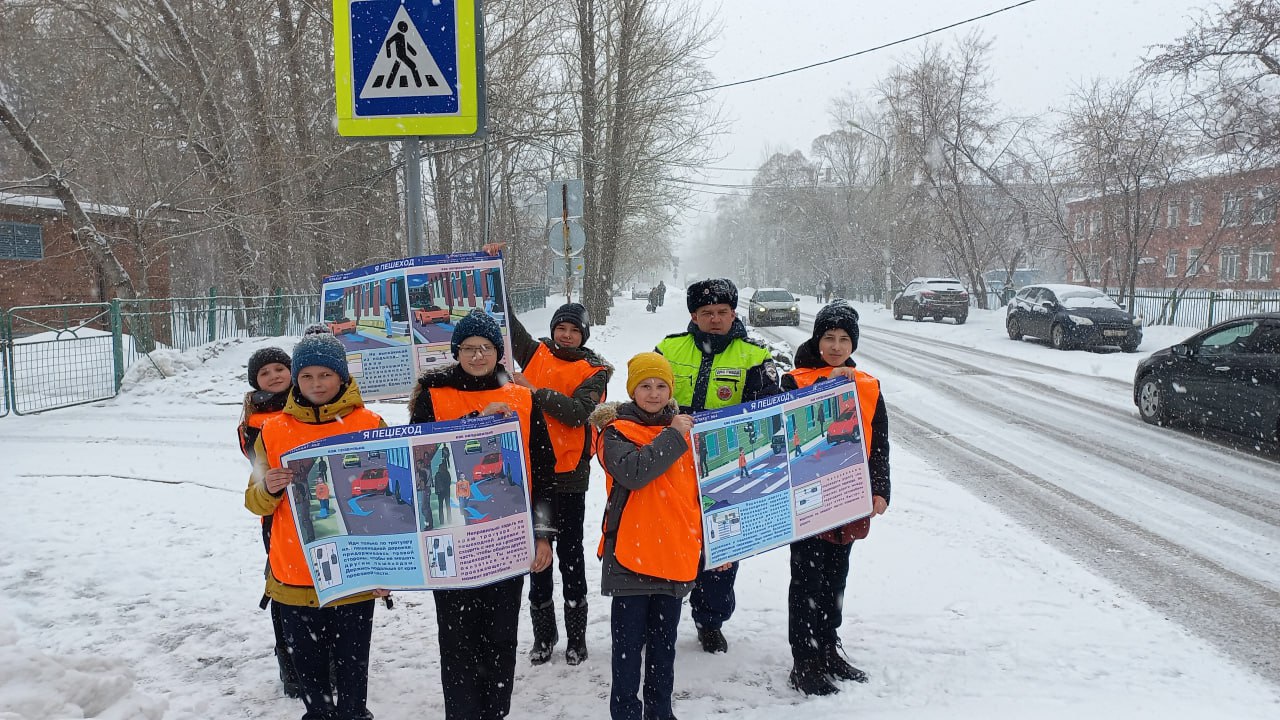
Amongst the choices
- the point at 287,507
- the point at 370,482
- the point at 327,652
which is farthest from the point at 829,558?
the point at 287,507

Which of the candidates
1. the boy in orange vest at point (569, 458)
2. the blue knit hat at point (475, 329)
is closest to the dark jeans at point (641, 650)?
the boy in orange vest at point (569, 458)

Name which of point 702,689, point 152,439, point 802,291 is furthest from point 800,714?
point 802,291

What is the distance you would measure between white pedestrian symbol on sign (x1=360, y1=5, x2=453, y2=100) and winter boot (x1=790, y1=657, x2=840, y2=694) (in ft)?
9.98

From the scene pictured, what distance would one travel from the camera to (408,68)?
3582 mm

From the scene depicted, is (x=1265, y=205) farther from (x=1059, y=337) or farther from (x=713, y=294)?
(x=713, y=294)

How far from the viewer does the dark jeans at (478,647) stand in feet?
9.99

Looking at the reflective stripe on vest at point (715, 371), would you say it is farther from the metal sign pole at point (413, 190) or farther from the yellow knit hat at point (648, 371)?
the metal sign pole at point (413, 190)

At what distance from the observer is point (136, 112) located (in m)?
13.7

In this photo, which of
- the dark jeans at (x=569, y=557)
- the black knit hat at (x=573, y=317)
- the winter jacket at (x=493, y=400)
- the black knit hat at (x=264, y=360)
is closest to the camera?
the winter jacket at (x=493, y=400)

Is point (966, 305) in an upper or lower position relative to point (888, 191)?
lower

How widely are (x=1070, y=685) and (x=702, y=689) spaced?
5.44 feet

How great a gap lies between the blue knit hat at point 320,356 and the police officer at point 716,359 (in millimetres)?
1400

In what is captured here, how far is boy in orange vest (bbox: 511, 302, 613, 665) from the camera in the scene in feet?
12.2

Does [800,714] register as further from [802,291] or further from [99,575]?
[802,291]
